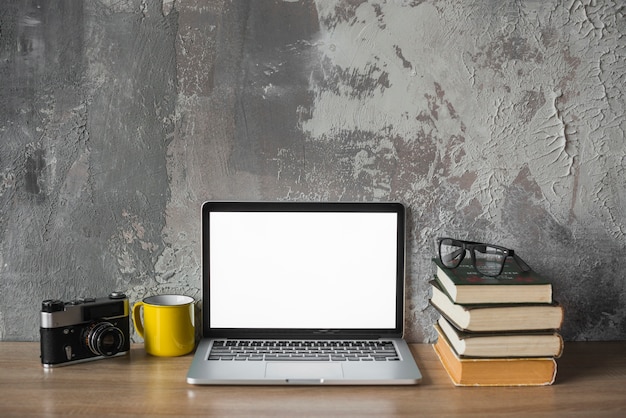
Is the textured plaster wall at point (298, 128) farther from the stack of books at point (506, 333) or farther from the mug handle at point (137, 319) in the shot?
the stack of books at point (506, 333)

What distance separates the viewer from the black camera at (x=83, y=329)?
1216 mm

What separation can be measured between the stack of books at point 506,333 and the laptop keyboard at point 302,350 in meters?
0.16

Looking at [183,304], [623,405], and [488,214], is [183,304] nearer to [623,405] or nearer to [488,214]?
[488,214]

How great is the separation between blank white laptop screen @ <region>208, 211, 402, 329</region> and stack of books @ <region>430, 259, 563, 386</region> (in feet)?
0.83

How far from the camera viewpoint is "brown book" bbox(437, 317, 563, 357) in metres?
1.15

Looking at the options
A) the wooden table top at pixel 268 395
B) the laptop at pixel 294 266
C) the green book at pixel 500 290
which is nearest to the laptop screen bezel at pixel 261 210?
the laptop at pixel 294 266

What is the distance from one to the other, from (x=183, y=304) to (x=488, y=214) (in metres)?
0.69

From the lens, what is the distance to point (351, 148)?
137cm

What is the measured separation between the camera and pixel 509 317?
115 cm

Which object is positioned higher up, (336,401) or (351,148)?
(351,148)

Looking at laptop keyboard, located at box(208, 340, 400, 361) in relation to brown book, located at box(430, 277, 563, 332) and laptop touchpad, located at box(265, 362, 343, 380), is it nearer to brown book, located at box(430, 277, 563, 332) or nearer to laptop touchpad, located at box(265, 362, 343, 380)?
laptop touchpad, located at box(265, 362, 343, 380)

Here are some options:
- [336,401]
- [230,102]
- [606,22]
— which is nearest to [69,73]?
[230,102]

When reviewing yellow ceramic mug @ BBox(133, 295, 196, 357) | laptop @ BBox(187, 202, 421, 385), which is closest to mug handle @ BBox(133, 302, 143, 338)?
yellow ceramic mug @ BBox(133, 295, 196, 357)

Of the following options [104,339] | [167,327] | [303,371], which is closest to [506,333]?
[303,371]
